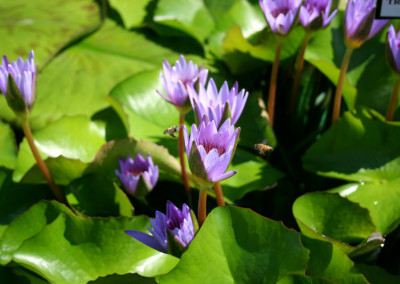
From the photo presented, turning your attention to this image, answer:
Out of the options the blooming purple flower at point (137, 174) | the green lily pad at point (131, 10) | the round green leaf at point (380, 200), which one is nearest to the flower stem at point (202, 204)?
the blooming purple flower at point (137, 174)

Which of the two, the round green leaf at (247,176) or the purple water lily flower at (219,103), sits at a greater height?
the purple water lily flower at (219,103)

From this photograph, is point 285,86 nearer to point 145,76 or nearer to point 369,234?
point 145,76

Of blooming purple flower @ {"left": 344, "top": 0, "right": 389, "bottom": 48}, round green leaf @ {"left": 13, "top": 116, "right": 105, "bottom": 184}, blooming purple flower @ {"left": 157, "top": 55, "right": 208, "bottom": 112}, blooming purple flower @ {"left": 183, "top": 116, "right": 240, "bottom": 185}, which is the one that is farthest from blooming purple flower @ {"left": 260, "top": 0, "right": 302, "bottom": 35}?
round green leaf @ {"left": 13, "top": 116, "right": 105, "bottom": 184}

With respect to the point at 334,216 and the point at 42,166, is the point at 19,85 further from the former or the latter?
the point at 334,216

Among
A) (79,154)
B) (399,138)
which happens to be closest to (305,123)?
(399,138)

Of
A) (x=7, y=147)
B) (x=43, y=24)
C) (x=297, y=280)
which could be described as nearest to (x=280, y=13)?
(x=297, y=280)

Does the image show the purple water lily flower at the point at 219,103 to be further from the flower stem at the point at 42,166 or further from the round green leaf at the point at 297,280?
the flower stem at the point at 42,166
